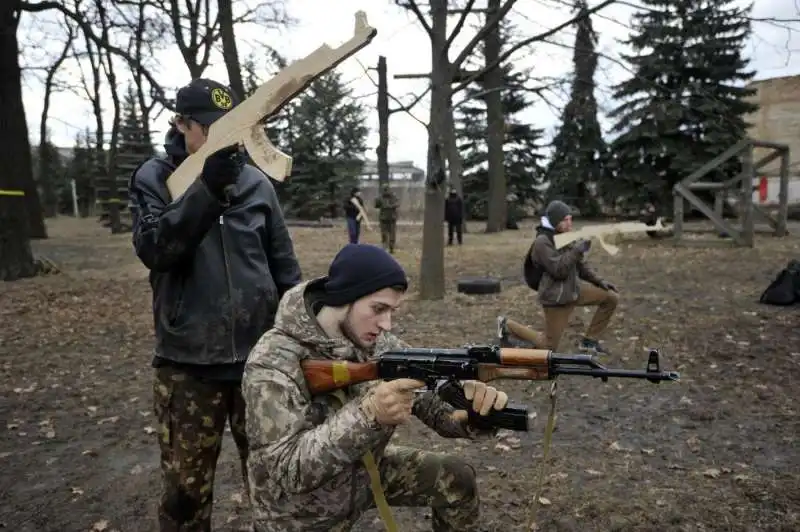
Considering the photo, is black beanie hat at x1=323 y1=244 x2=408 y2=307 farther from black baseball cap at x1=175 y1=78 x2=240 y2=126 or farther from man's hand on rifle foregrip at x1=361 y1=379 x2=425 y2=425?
black baseball cap at x1=175 y1=78 x2=240 y2=126

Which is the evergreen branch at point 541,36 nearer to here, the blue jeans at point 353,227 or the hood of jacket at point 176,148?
the hood of jacket at point 176,148

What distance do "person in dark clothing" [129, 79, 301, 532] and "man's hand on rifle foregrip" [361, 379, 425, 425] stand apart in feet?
2.48

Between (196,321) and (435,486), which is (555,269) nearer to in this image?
(435,486)

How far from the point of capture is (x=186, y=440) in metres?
2.63

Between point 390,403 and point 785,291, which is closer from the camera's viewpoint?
point 390,403

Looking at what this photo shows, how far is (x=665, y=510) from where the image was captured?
3.79 metres

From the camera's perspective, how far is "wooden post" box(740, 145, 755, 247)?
16078mm

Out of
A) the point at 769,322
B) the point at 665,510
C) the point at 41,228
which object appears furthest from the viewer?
the point at 41,228

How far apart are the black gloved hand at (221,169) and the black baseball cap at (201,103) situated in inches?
12.3

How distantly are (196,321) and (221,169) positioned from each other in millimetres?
650

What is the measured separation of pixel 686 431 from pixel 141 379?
4.96 metres

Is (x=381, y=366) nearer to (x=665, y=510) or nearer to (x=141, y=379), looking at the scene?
(x=665, y=510)

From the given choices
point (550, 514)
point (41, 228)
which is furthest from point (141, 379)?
point (41, 228)

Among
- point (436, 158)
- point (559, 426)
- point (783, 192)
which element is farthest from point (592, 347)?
point (783, 192)
